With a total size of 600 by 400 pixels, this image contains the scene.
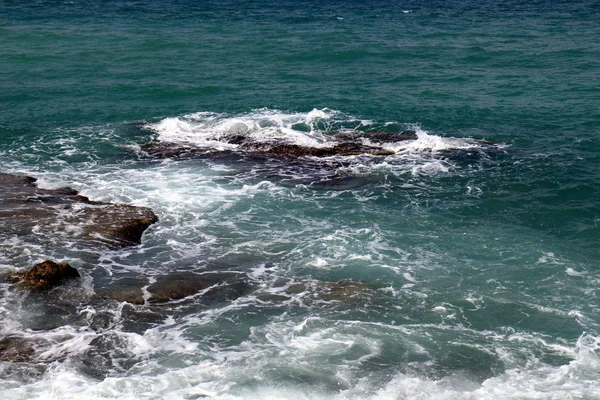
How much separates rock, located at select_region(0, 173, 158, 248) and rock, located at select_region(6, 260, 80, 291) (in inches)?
161

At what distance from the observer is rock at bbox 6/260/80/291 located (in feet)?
99.2

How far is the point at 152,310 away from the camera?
29.6m

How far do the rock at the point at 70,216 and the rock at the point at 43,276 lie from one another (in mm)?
4097

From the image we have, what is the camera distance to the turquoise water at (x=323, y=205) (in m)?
26.8

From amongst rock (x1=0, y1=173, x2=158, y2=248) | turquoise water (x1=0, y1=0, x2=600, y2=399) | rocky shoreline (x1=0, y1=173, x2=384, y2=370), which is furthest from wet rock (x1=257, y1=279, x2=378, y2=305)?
rock (x1=0, y1=173, x2=158, y2=248)

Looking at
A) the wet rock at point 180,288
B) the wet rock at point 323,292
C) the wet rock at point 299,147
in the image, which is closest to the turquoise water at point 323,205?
the wet rock at point 323,292

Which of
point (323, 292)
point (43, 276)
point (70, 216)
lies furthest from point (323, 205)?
point (43, 276)

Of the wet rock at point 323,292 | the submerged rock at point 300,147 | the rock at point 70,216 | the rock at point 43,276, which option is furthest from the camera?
the submerged rock at point 300,147

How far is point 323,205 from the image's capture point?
131ft

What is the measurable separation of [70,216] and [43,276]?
7.04 meters

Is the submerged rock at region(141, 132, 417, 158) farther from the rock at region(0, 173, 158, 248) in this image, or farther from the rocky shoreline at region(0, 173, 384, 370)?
the rocky shoreline at region(0, 173, 384, 370)

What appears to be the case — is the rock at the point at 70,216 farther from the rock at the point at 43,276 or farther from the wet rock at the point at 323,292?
the wet rock at the point at 323,292

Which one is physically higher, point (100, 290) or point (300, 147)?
Answer: point (300, 147)

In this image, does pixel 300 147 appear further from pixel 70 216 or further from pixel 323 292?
pixel 323 292
